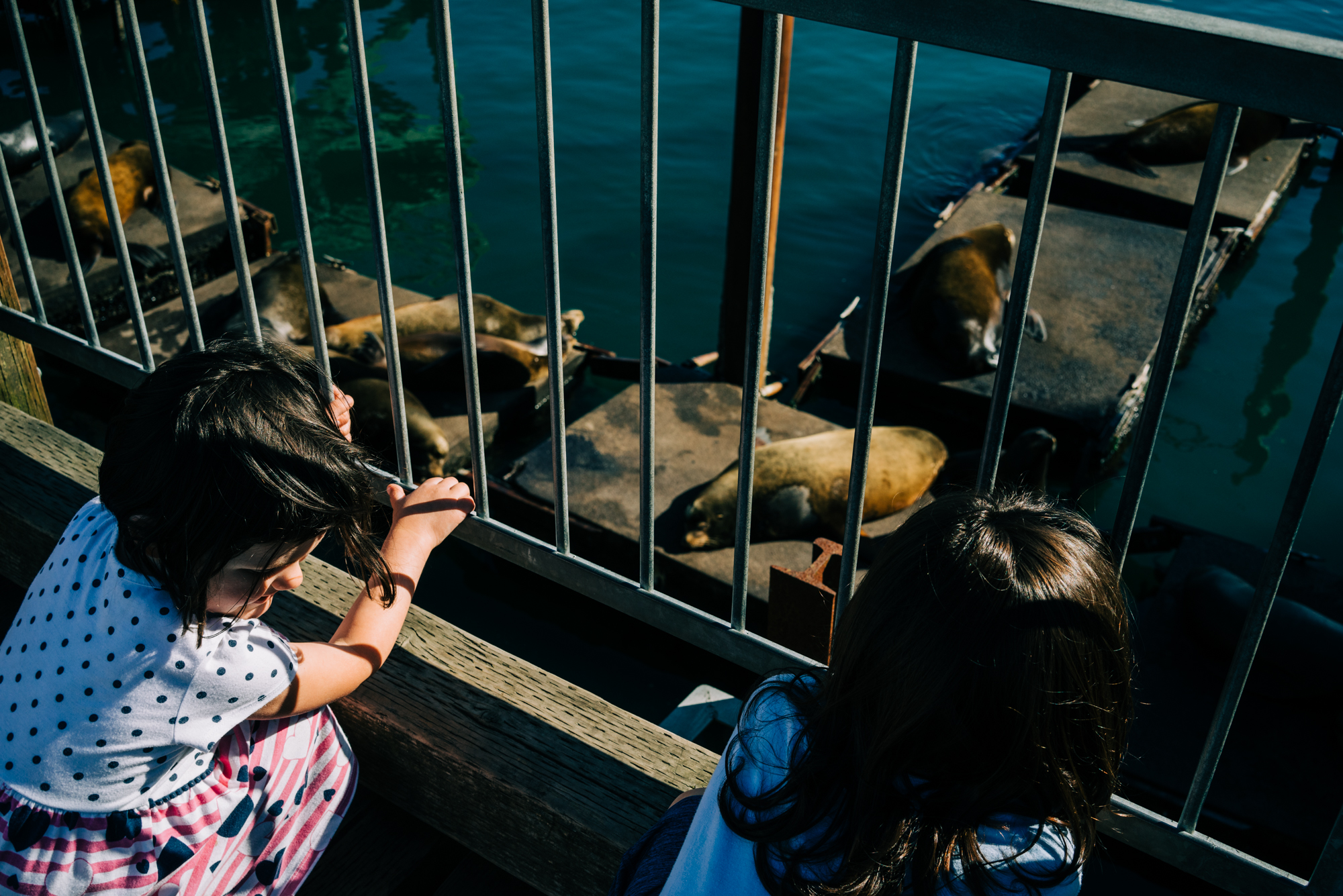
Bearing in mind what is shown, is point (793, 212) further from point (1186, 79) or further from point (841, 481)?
point (1186, 79)

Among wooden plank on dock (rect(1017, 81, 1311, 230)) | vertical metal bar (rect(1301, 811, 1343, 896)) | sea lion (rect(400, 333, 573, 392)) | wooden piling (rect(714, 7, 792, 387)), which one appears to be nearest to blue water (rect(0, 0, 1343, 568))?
wooden plank on dock (rect(1017, 81, 1311, 230))

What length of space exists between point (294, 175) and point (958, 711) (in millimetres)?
1444

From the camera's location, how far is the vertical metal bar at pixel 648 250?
1344 mm

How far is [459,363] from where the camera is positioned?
245 inches

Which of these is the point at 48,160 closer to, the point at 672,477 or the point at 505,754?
the point at 505,754

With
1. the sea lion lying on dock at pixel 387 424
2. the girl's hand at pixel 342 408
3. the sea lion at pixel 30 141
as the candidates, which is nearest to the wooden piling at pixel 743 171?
the sea lion lying on dock at pixel 387 424

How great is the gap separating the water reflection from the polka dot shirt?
21.8ft

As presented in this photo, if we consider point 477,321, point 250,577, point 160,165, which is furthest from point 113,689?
point 477,321

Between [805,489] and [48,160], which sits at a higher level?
[48,160]

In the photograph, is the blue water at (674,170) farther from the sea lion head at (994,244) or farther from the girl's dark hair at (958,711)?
the girl's dark hair at (958,711)

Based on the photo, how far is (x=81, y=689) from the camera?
153cm

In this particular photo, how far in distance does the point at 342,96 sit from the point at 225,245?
183 inches

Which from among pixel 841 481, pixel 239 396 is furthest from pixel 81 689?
pixel 841 481

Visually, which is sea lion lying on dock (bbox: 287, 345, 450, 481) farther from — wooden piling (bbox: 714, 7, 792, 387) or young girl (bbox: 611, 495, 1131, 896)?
young girl (bbox: 611, 495, 1131, 896)
